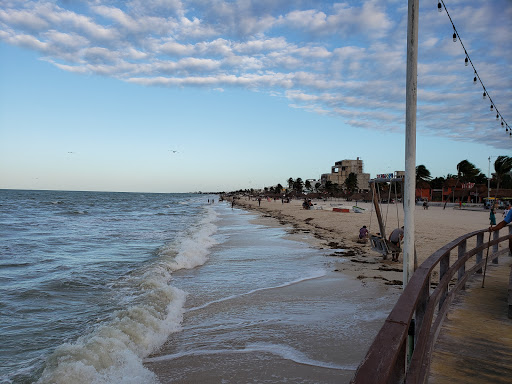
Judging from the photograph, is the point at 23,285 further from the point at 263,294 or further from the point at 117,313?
the point at 263,294

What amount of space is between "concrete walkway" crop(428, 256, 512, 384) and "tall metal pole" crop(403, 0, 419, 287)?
0.83m

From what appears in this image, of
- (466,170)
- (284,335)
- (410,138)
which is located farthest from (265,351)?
(466,170)

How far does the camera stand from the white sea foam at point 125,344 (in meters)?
4.87

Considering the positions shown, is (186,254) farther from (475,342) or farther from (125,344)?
(475,342)

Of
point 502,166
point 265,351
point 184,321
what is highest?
point 502,166

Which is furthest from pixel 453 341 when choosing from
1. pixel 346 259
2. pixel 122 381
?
pixel 346 259

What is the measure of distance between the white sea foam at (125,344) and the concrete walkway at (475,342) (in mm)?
3506

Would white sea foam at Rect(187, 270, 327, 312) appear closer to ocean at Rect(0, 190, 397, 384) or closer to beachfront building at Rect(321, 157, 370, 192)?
ocean at Rect(0, 190, 397, 384)

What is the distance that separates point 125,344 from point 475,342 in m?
4.87

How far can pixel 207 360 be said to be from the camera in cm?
526

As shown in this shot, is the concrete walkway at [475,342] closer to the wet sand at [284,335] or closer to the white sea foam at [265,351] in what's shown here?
the wet sand at [284,335]

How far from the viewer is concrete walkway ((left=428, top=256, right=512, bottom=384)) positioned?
312 cm

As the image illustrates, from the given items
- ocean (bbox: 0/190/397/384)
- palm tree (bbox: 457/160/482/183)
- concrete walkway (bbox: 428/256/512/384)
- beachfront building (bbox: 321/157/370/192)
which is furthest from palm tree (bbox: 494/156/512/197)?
beachfront building (bbox: 321/157/370/192)

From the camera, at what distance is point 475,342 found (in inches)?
150
